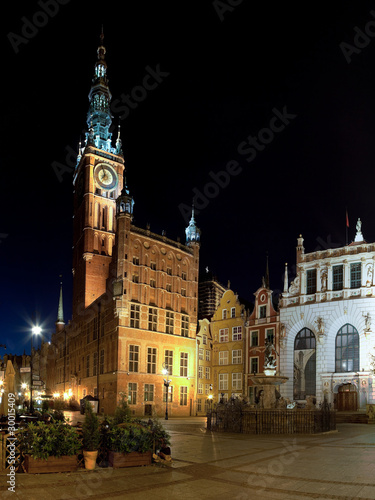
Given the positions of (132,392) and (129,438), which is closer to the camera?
(129,438)

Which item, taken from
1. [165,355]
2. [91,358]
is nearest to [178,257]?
[165,355]

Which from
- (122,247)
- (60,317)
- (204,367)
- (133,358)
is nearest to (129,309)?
(133,358)

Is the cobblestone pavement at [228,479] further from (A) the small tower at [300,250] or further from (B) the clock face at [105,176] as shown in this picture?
(B) the clock face at [105,176]

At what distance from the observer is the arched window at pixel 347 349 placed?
4650 centimetres

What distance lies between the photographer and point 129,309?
172 ft

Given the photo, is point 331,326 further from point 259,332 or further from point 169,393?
point 169,393

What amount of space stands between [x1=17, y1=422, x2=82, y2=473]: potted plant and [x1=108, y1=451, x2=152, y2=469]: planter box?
1027 millimetres

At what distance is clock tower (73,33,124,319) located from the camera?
70625 millimetres

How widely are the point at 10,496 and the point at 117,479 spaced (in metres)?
2.70

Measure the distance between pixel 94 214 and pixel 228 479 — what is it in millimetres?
63903

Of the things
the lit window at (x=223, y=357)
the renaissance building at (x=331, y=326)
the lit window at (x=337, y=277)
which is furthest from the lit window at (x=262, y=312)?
the lit window at (x=337, y=277)

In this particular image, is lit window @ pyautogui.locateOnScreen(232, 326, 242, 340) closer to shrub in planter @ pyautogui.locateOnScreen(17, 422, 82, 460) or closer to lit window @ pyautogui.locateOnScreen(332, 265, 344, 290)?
lit window @ pyautogui.locateOnScreen(332, 265, 344, 290)

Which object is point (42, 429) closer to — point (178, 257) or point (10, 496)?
point (10, 496)

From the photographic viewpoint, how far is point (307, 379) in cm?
5078
